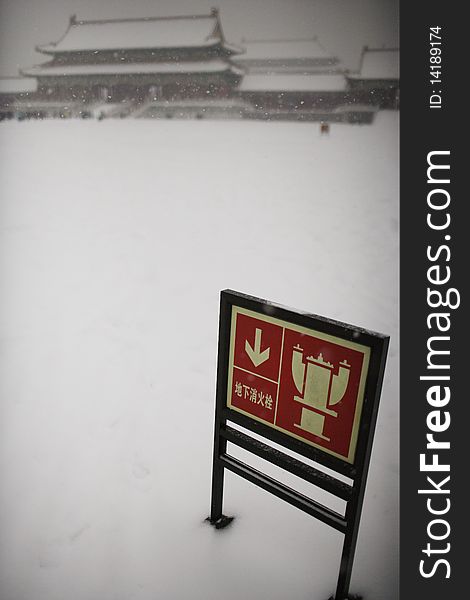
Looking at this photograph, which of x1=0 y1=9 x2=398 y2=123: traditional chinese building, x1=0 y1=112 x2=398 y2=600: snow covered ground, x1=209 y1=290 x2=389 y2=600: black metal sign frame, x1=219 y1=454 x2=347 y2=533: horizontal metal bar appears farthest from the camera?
x1=0 y1=9 x2=398 y2=123: traditional chinese building

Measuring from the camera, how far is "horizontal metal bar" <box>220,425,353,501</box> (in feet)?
3.16

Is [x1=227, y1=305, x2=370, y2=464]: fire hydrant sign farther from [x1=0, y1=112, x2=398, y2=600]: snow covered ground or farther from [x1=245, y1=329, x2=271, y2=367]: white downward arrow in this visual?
[x1=0, y1=112, x2=398, y2=600]: snow covered ground

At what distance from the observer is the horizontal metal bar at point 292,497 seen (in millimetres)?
980

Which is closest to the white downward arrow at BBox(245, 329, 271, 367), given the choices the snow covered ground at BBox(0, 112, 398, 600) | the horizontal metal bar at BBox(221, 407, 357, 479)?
the horizontal metal bar at BBox(221, 407, 357, 479)

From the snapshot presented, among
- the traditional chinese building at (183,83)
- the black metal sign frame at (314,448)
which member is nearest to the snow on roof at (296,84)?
the traditional chinese building at (183,83)

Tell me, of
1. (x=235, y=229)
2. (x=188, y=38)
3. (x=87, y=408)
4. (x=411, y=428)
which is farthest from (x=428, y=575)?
(x=188, y=38)

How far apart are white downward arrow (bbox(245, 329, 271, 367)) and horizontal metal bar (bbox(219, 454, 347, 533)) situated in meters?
0.26

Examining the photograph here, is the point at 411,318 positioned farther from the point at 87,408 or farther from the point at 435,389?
the point at 87,408

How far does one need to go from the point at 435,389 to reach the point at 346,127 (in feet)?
21.7

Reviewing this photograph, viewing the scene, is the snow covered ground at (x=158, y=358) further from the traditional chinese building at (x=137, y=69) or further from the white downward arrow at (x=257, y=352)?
the traditional chinese building at (x=137, y=69)

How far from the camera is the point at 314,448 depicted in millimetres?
985

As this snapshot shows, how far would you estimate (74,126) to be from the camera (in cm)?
746

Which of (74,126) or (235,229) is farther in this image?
(74,126)

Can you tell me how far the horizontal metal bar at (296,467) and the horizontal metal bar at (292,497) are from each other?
0.04 metres
